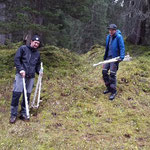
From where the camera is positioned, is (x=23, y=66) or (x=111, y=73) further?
(x=111, y=73)

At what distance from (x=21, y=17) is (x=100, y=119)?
16.4 ft

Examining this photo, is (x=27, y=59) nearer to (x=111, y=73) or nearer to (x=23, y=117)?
(x=23, y=117)

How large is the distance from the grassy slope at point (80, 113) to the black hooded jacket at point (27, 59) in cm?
129

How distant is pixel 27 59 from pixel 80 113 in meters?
2.09

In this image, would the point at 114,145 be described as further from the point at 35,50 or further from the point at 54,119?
the point at 35,50

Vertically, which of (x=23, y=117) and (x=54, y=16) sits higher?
(x=54, y=16)

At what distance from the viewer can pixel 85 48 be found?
25.9 metres

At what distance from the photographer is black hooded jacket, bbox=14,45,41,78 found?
4754mm

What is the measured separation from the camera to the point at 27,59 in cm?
486

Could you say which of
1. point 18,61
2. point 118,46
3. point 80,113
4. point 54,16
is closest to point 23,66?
point 18,61

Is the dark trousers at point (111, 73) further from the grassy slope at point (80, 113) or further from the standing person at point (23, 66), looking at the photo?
the standing person at point (23, 66)

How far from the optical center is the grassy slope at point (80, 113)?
4199 mm

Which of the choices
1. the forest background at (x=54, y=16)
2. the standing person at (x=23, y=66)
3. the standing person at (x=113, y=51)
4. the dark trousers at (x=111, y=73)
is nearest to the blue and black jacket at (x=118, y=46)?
the standing person at (x=113, y=51)

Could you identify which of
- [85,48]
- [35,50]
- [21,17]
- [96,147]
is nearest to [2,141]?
[96,147]
